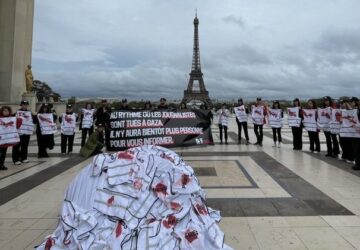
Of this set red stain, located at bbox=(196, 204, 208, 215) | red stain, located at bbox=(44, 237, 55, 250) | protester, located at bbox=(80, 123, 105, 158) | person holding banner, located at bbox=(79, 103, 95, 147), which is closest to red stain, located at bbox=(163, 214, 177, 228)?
red stain, located at bbox=(196, 204, 208, 215)

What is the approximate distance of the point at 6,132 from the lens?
998cm

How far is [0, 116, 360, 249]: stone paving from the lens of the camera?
15.4 ft

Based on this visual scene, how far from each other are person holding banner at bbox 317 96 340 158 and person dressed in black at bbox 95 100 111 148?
300 inches

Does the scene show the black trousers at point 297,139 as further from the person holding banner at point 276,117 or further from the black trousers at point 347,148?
the black trousers at point 347,148

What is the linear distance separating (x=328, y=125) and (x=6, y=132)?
9982 mm

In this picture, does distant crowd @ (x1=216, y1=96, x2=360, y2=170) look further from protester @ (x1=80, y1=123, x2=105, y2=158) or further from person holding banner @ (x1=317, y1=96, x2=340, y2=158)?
protester @ (x1=80, y1=123, x2=105, y2=158)

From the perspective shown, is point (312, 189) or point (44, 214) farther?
point (312, 189)

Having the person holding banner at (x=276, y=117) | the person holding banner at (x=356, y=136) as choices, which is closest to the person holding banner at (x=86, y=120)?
the person holding banner at (x=276, y=117)

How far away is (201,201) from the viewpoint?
14.6 feet

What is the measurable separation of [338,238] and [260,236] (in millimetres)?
972

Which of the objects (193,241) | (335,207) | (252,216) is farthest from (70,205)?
(335,207)

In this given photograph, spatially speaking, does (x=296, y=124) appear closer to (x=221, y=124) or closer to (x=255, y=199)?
(x=221, y=124)

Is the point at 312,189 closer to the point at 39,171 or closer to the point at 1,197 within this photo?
the point at 1,197

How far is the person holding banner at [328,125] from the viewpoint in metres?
12.1
